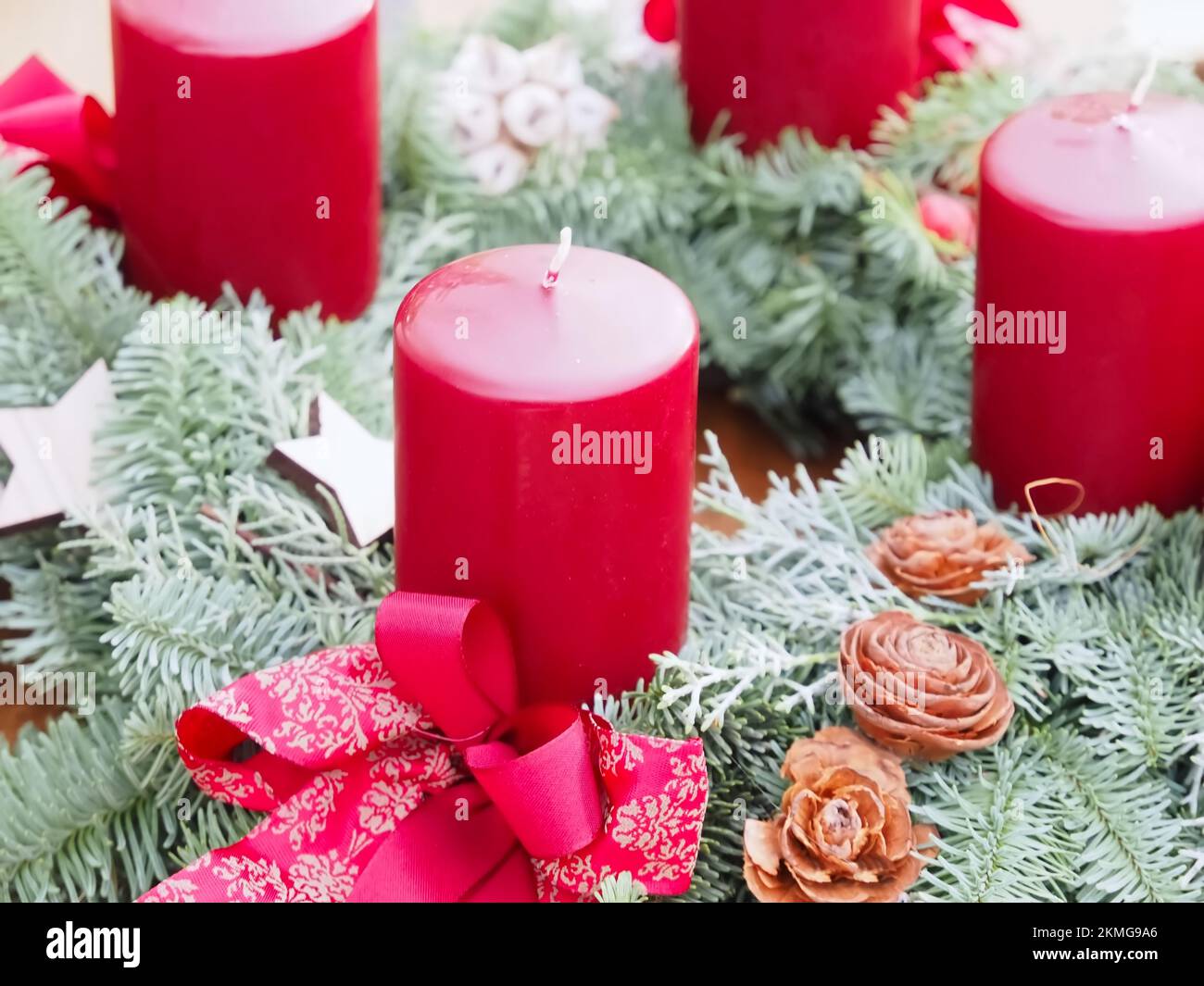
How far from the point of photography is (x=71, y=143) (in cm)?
73

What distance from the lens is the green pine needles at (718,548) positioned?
546mm

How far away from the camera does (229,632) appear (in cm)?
58

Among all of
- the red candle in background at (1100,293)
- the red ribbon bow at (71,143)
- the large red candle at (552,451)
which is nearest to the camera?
the large red candle at (552,451)

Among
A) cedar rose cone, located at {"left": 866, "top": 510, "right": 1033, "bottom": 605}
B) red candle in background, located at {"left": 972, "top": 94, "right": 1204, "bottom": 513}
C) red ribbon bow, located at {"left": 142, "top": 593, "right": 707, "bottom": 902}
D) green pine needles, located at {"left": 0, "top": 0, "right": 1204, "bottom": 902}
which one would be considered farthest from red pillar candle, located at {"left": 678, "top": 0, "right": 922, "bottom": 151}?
red ribbon bow, located at {"left": 142, "top": 593, "right": 707, "bottom": 902}

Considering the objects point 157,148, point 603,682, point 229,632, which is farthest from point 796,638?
point 157,148

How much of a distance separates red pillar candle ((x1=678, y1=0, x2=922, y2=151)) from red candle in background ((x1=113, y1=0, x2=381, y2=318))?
0.18 m

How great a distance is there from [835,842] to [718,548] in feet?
0.47

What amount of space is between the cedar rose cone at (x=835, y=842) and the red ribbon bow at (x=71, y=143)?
44cm

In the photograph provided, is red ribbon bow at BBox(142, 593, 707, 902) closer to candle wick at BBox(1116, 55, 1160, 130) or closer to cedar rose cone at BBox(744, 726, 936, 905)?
cedar rose cone at BBox(744, 726, 936, 905)

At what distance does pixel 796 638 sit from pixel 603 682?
0.30 ft

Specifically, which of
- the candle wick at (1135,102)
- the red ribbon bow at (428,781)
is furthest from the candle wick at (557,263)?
the candle wick at (1135,102)

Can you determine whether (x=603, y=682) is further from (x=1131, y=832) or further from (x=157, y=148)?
(x=157, y=148)

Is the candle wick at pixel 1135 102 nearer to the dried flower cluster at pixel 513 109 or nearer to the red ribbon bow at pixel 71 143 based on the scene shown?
the dried flower cluster at pixel 513 109

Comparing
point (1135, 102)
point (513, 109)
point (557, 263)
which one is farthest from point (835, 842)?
point (513, 109)
